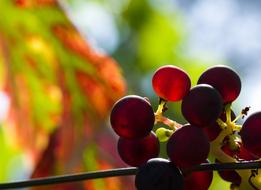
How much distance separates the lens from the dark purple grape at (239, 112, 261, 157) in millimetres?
718

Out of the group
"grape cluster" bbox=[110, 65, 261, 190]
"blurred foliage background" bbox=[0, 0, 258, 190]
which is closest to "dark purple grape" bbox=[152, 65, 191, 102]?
"grape cluster" bbox=[110, 65, 261, 190]

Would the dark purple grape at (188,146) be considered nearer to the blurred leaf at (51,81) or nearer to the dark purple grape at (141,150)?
the dark purple grape at (141,150)

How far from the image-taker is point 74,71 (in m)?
1.67

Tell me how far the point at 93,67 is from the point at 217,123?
916 millimetres

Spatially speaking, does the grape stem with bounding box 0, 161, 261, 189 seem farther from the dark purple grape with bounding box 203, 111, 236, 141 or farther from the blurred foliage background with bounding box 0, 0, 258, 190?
the blurred foliage background with bounding box 0, 0, 258, 190

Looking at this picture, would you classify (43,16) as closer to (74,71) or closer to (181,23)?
(74,71)

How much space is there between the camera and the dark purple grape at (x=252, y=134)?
28.3 inches

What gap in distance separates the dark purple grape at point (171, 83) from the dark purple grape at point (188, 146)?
0.16ft

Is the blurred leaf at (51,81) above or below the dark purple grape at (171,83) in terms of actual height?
below

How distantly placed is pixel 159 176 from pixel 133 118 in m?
0.07

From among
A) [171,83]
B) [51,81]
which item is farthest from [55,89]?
[171,83]

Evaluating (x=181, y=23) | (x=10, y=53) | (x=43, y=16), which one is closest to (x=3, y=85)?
(x=10, y=53)

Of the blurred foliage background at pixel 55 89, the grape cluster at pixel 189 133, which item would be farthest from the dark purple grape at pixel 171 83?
the blurred foliage background at pixel 55 89

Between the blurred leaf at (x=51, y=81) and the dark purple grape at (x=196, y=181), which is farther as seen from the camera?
the blurred leaf at (x=51, y=81)
